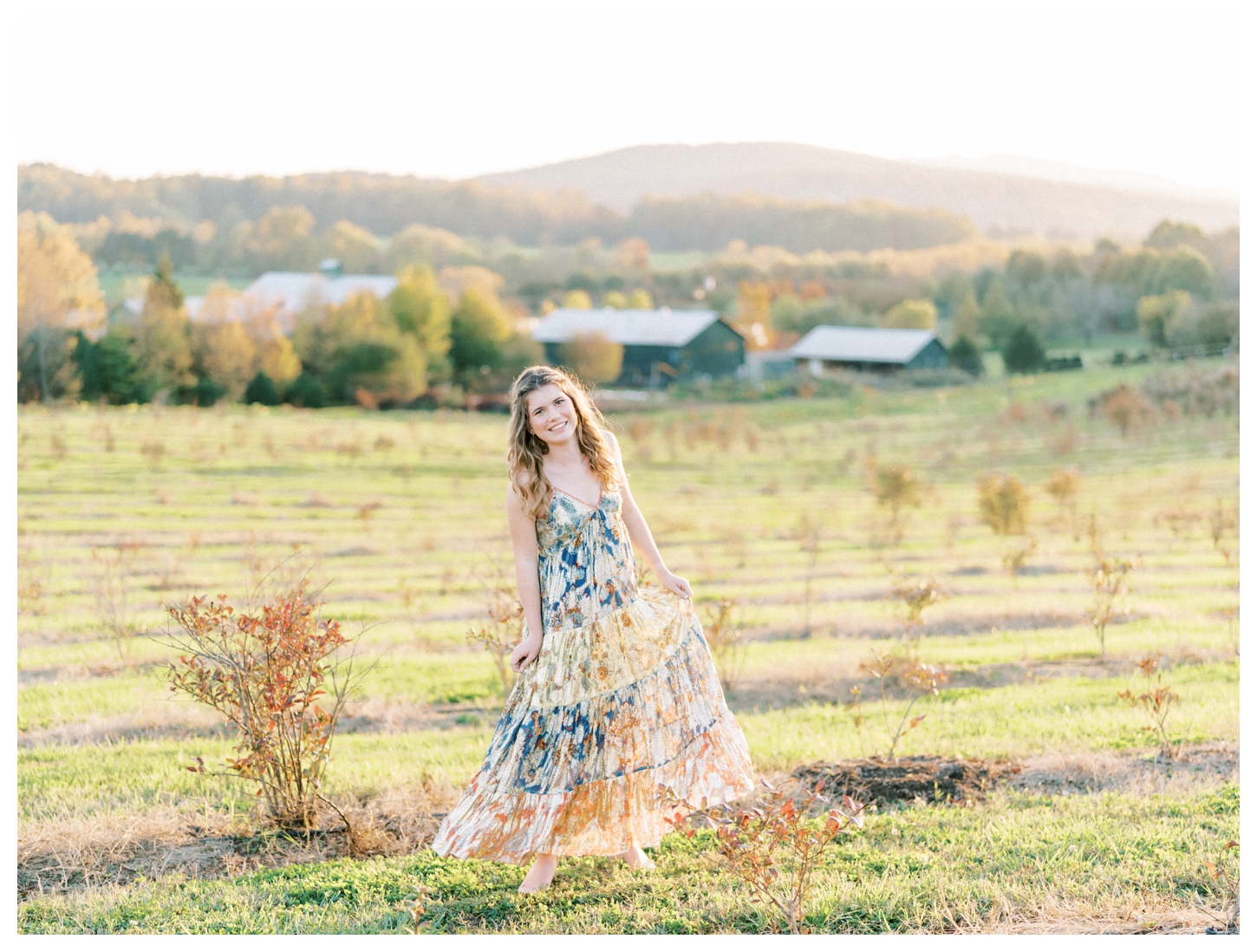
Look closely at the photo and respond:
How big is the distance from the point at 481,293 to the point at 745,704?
1987 inches

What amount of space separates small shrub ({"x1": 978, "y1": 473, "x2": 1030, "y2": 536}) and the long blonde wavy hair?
45.4 ft

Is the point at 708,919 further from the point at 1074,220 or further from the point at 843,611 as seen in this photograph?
the point at 1074,220

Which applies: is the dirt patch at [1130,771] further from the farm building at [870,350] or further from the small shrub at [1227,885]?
the farm building at [870,350]

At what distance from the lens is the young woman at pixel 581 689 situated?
148 inches

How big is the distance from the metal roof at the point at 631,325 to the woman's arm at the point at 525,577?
162ft

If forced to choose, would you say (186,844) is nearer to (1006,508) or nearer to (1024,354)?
(1006,508)

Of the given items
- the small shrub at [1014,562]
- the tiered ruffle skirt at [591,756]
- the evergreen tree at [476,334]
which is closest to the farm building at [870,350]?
the evergreen tree at [476,334]

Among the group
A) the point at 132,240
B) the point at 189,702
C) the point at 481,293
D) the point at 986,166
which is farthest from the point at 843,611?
the point at 986,166

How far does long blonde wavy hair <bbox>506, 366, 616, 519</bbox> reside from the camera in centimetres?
384

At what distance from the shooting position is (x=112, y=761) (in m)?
5.53

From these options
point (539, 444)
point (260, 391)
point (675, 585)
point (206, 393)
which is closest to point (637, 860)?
point (675, 585)

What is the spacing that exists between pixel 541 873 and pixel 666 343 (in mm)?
49919

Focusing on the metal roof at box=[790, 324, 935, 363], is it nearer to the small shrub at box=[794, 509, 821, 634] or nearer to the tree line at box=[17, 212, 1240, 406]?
the tree line at box=[17, 212, 1240, 406]

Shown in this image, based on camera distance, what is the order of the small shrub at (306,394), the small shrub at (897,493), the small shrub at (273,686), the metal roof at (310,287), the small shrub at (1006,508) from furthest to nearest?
1. the metal roof at (310,287)
2. the small shrub at (306,394)
3. the small shrub at (897,493)
4. the small shrub at (1006,508)
5. the small shrub at (273,686)
